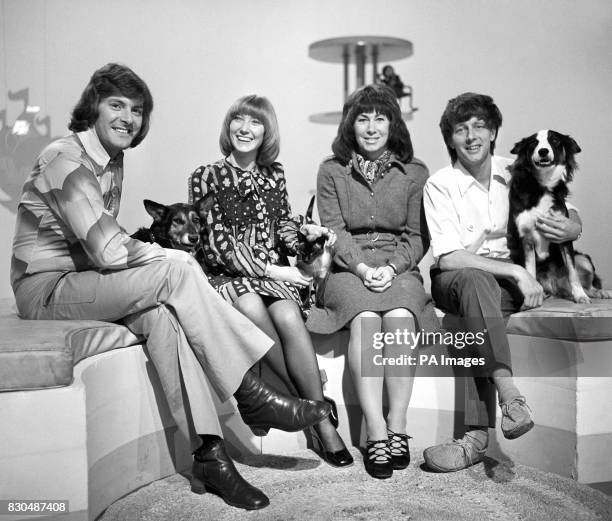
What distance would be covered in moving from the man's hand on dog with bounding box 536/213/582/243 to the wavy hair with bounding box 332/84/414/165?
1.84ft

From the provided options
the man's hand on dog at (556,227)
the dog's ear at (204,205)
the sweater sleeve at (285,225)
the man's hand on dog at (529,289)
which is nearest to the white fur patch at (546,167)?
the man's hand on dog at (556,227)

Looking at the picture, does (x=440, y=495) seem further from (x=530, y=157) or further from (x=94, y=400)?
(x=530, y=157)

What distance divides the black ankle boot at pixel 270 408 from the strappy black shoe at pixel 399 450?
1.10 feet

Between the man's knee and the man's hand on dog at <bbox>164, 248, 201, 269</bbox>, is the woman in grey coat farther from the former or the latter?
the man's hand on dog at <bbox>164, 248, 201, 269</bbox>

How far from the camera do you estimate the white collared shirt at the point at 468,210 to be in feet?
8.57

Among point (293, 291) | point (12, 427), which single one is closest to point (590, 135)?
point (293, 291)

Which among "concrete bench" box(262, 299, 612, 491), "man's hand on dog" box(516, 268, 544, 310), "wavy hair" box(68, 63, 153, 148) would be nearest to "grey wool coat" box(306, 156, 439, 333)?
"concrete bench" box(262, 299, 612, 491)

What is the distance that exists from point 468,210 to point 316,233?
0.59 meters

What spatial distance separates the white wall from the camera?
4766mm

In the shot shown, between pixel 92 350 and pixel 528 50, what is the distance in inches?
170

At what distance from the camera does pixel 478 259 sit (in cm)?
251

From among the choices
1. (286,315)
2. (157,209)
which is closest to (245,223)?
(157,209)

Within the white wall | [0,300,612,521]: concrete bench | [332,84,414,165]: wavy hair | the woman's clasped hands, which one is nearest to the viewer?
[0,300,612,521]: concrete bench

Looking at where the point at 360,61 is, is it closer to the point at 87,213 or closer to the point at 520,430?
the point at 87,213
